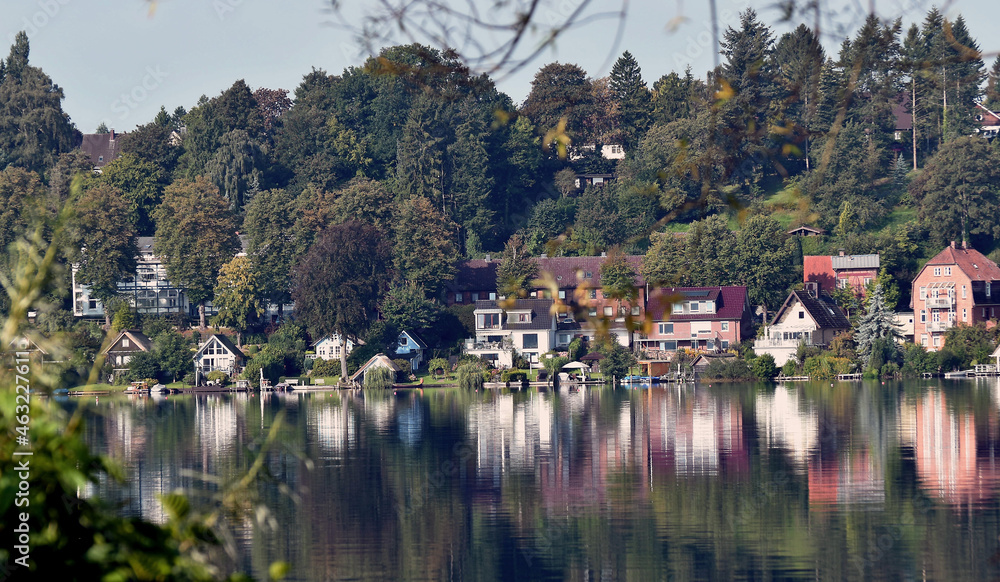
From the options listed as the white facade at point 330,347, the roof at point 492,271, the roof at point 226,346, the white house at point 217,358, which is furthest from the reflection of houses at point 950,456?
the roof at point 226,346

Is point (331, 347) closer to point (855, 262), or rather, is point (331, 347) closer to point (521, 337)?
point (521, 337)

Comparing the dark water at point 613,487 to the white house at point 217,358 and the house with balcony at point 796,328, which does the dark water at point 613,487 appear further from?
the white house at point 217,358

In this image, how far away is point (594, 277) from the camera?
277 ft

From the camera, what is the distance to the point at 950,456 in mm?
33781

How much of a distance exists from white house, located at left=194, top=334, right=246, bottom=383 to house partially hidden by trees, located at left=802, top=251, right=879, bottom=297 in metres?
40.8

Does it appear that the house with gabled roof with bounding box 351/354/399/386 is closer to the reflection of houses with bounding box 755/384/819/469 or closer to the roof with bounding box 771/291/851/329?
the roof with bounding box 771/291/851/329

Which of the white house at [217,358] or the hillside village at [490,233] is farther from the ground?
the hillside village at [490,233]

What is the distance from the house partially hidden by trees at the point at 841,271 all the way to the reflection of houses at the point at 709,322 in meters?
6.80

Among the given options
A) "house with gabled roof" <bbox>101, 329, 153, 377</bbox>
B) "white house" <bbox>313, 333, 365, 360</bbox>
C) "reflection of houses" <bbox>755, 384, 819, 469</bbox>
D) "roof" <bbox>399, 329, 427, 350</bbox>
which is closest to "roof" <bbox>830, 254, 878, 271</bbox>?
"reflection of houses" <bbox>755, 384, 819, 469</bbox>

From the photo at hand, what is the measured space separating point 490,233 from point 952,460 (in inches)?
2734

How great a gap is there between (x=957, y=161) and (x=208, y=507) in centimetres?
8896

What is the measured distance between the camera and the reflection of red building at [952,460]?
27531mm

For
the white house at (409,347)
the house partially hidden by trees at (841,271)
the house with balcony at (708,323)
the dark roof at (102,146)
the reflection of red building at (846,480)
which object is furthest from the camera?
the dark roof at (102,146)

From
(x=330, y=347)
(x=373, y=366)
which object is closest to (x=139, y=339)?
(x=330, y=347)
